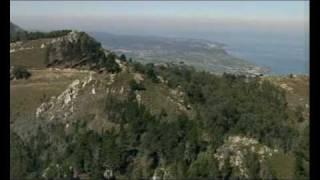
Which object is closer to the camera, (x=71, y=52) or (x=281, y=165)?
(x=281, y=165)

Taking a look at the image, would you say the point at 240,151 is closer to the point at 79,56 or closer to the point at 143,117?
the point at 143,117

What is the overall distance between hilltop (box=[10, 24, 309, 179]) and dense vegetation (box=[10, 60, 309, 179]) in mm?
26

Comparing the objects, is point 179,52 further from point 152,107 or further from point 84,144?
point 152,107

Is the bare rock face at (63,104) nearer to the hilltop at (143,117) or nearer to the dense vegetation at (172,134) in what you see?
the hilltop at (143,117)

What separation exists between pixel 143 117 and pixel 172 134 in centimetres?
81

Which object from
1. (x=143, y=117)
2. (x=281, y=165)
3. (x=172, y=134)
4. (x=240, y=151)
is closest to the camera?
(x=281, y=165)

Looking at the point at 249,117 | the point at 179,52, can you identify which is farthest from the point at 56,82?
the point at 179,52

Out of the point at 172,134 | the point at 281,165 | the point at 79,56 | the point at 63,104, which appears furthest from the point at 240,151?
the point at 79,56

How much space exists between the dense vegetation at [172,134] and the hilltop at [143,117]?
3cm

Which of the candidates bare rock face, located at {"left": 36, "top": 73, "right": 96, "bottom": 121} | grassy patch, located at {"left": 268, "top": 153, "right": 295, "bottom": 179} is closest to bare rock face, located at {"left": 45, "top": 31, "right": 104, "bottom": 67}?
bare rock face, located at {"left": 36, "top": 73, "right": 96, "bottom": 121}

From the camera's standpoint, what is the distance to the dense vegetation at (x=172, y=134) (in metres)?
9.05

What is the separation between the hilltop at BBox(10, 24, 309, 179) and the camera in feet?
30.4

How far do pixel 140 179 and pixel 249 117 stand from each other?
2.71 m

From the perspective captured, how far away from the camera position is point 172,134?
32.4 feet
